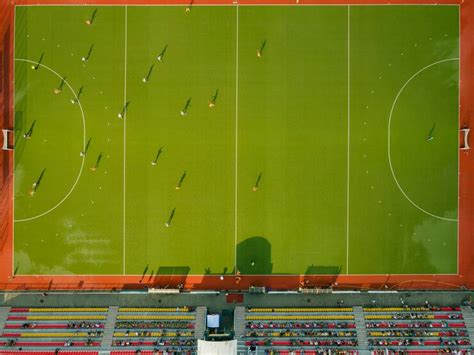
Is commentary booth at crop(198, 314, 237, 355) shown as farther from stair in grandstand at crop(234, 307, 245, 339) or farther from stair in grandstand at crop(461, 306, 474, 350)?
stair in grandstand at crop(461, 306, 474, 350)

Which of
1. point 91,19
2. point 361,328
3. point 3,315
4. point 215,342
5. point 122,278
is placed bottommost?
point 215,342

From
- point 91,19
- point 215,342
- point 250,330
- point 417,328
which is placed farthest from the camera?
point 91,19

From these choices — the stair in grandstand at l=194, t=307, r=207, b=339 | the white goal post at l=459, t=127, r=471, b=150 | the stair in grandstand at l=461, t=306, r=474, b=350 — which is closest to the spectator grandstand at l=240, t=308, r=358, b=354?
the stair in grandstand at l=194, t=307, r=207, b=339

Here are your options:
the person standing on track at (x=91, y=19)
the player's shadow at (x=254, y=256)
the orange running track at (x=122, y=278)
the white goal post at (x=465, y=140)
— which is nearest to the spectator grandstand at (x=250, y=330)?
the orange running track at (x=122, y=278)

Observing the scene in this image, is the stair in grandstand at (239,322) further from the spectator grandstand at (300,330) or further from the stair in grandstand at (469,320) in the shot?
the stair in grandstand at (469,320)

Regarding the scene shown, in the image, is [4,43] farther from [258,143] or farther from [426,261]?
[426,261]

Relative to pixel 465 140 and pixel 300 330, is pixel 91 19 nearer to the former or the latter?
pixel 300 330

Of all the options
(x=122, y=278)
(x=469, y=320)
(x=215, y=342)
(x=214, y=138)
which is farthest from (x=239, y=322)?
(x=469, y=320)
